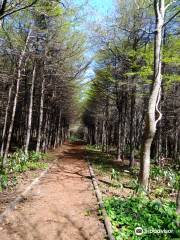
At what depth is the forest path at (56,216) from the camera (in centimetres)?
664

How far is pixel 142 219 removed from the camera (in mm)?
7578

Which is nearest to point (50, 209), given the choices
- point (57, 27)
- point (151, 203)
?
point (151, 203)

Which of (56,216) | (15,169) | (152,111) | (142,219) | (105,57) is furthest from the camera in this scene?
(105,57)

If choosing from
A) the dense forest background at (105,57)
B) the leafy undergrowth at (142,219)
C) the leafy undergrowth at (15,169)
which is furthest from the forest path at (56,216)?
the dense forest background at (105,57)

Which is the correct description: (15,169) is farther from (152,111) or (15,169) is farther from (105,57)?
(105,57)

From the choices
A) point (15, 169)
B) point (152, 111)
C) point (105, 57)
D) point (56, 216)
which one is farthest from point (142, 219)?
point (105, 57)

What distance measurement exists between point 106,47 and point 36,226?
15.9 meters

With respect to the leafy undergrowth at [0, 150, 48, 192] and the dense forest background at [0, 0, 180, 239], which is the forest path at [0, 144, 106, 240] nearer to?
the leafy undergrowth at [0, 150, 48, 192]

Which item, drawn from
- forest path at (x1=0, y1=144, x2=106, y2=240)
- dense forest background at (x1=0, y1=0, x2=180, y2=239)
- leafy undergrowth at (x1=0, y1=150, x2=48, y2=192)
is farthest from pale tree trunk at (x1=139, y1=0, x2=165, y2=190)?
leafy undergrowth at (x1=0, y1=150, x2=48, y2=192)

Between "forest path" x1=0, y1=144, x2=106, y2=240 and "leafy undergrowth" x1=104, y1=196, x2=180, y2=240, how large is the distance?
422 millimetres

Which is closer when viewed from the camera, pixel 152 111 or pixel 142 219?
pixel 142 219

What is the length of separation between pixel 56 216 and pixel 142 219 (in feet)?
6.81

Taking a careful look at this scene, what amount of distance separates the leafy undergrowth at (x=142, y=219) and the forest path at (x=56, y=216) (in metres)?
0.42

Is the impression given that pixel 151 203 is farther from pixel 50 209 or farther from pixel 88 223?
pixel 50 209
